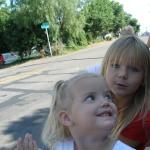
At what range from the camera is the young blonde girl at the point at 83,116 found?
5.69 ft

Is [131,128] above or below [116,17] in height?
above

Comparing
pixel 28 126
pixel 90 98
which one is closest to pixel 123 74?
pixel 90 98

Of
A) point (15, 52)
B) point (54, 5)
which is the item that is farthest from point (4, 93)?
point (15, 52)

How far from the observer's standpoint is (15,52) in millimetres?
39906

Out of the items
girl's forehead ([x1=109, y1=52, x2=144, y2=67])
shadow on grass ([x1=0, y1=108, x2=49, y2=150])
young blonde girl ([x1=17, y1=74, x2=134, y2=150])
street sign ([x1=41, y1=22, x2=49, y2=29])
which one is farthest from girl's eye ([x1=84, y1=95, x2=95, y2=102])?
street sign ([x1=41, y1=22, x2=49, y2=29])

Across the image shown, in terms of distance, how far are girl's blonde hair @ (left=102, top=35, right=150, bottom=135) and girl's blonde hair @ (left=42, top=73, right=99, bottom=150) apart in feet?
1.19

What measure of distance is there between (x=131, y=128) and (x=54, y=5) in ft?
113

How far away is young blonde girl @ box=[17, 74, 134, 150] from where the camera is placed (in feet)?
5.69

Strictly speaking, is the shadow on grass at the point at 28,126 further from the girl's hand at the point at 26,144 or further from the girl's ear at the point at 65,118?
the girl's hand at the point at 26,144

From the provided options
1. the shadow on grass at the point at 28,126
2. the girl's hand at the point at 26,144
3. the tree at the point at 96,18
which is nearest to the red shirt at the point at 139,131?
the girl's hand at the point at 26,144

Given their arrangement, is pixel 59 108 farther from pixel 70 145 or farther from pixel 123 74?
pixel 123 74

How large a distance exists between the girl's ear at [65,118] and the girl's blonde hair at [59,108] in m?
0.02

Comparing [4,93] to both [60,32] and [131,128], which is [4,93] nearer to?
[131,128]

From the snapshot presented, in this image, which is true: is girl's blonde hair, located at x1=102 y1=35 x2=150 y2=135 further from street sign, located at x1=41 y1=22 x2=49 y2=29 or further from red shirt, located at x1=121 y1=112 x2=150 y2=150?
street sign, located at x1=41 y1=22 x2=49 y2=29
